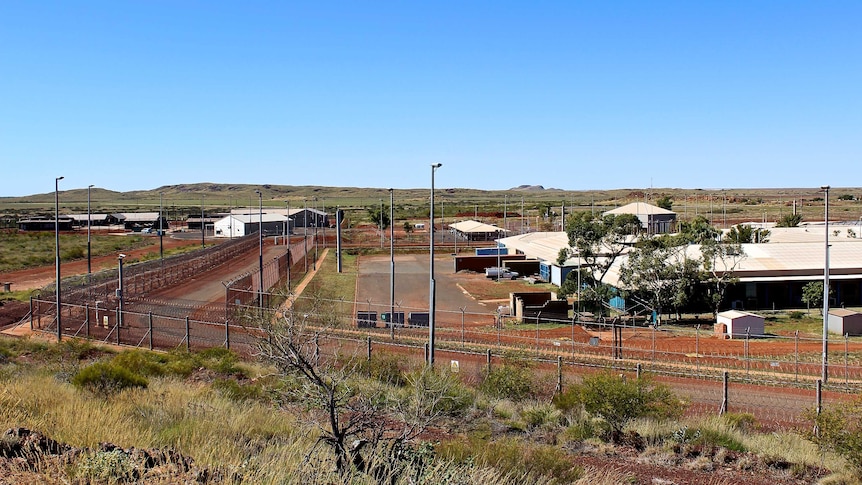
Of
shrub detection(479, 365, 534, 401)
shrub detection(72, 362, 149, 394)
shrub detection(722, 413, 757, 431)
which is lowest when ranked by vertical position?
shrub detection(722, 413, 757, 431)

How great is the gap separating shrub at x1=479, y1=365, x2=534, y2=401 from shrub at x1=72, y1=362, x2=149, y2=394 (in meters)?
8.76

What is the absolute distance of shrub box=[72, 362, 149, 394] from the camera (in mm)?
15430

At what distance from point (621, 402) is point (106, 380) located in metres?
11.1

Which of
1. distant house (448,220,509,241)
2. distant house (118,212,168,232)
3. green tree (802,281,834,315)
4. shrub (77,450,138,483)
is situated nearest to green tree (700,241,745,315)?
green tree (802,281,834,315)

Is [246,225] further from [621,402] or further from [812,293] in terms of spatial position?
[621,402]

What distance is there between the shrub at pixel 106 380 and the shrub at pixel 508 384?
876 centimetres

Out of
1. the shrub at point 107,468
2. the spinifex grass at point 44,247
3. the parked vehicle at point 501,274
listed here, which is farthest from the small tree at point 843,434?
the spinifex grass at point 44,247

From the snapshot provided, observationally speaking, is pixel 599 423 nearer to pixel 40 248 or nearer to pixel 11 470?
pixel 11 470

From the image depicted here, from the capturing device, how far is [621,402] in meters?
15.8

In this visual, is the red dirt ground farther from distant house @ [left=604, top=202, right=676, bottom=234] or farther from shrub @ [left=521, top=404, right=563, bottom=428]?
distant house @ [left=604, top=202, right=676, bottom=234]

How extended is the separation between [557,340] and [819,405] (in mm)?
14977

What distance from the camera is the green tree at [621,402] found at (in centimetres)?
1551

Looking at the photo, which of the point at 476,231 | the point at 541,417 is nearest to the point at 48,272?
the point at 476,231

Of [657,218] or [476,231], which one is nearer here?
[657,218]
